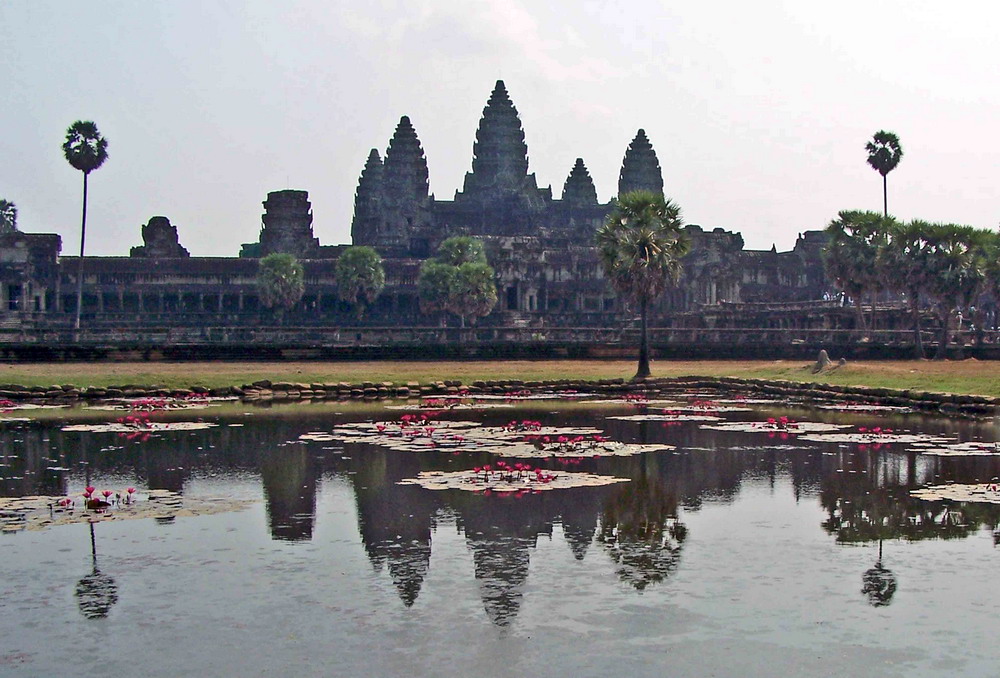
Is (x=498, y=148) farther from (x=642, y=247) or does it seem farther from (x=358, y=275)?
(x=642, y=247)

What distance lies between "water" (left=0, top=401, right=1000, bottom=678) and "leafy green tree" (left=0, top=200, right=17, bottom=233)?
146m

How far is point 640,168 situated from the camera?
161500mm

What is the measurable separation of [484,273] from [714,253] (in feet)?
76.8

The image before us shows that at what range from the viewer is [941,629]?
1171 cm

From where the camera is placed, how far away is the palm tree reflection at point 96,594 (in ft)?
40.6

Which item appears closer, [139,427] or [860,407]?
[139,427]

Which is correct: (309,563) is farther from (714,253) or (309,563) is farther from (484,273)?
(714,253)

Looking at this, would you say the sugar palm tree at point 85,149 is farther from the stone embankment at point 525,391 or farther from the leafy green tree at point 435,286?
the stone embankment at point 525,391

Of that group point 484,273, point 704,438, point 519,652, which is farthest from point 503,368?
point 484,273

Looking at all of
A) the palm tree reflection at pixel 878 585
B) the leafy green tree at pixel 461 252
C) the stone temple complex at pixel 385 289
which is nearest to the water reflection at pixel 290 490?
the palm tree reflection at pixel 878 585

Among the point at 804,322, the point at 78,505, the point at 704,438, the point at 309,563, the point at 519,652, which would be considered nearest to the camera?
the point at 519,652

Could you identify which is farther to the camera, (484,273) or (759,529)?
(484,273)

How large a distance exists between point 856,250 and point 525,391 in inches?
Result: 1342

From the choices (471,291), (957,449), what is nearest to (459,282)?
(471,291)
